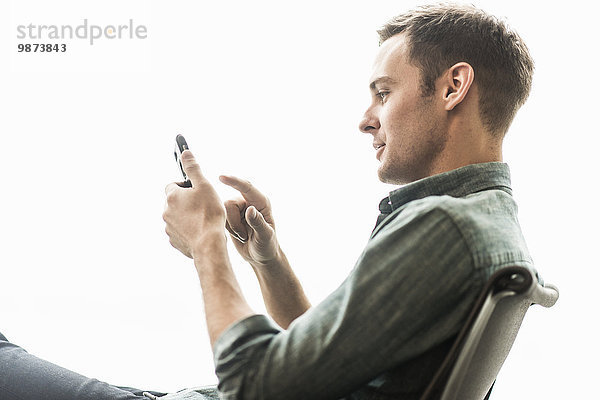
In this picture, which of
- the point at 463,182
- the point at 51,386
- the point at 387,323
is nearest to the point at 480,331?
the point at 387,323

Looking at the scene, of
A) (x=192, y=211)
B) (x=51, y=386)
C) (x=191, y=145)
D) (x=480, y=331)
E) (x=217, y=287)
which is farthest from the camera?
(x=191, y=145)

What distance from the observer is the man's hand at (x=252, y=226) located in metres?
1.17

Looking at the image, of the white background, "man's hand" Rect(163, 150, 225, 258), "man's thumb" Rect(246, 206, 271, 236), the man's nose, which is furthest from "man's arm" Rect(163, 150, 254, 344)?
the white background

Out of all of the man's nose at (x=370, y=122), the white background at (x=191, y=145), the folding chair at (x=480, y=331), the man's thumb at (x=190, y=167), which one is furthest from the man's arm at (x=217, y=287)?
the white background at (x=191, y=145)

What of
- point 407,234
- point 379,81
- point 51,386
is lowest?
point 51,386

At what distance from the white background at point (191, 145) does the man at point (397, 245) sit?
1.87 feet

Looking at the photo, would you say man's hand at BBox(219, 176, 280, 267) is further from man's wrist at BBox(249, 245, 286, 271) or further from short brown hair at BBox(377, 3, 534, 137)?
short brown hair at BBox(377, 3, 534, 137)

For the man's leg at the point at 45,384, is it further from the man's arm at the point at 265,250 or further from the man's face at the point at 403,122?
the man's face at the point at 403,122

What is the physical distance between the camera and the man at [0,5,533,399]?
68cm

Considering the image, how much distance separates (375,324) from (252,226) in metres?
0.53

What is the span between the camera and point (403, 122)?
0.99m

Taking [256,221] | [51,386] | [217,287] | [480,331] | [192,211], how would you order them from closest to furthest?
[480,331] < [217,287] < [192,211] < [51,386] < [256,221]

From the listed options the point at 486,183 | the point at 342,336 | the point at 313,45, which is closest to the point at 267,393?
the point at 342,336

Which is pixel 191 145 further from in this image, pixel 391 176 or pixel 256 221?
pixel 391 176
